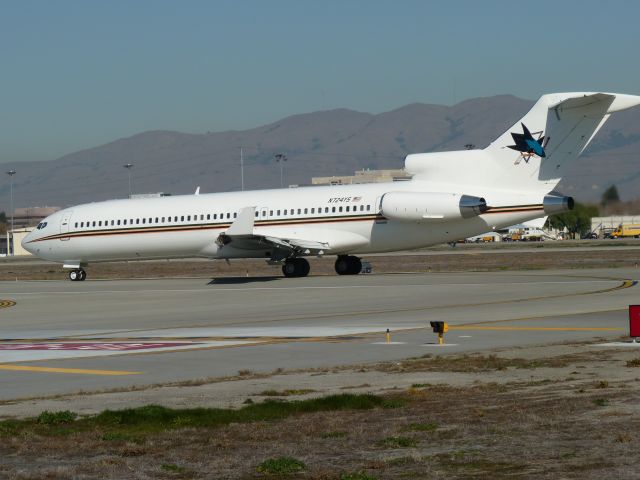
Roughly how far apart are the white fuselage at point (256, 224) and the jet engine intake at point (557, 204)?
0.92ft

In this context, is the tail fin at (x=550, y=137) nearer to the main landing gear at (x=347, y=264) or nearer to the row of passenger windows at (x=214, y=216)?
the row of passenger windows at (x=214, y=216)

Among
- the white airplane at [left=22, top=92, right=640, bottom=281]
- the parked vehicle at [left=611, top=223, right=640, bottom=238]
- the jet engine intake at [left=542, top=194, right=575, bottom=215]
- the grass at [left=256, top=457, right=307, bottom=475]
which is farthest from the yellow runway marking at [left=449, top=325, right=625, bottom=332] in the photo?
the parked vehicle at [left=611, top=223, right=640, bottom=238]

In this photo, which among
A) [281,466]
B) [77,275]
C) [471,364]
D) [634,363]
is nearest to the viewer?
[281,466]

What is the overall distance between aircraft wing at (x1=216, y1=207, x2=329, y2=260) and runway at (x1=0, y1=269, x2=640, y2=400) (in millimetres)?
1681

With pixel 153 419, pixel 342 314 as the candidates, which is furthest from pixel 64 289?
pixel 153 419

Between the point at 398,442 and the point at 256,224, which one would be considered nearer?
the point at 398,442

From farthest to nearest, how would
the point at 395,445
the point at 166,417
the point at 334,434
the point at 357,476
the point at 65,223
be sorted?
the point at 65,223, the point at 166,417, the point at 334,434, the point at 395,445, the point at 357,476

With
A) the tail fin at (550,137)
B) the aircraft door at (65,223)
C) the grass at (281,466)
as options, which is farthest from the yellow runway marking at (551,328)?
the aircraft door at (65,223)

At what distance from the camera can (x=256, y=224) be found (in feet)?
162

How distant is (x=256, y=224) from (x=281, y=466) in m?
39.1

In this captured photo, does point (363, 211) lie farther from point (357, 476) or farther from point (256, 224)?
point (357, 476)

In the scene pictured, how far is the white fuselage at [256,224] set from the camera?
150 feet

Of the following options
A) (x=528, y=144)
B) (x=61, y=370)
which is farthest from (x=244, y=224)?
(x=61, y=370)

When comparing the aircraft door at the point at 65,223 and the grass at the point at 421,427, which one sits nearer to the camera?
the grass at the point at 421,427
